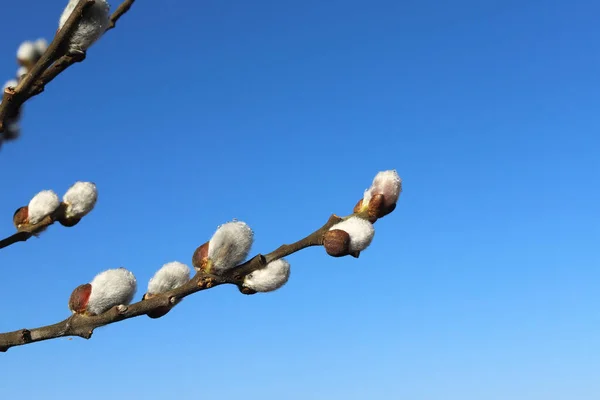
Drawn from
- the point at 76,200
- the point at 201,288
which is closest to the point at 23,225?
the point at 76,200

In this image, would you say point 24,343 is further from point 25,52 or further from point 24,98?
point 25,52

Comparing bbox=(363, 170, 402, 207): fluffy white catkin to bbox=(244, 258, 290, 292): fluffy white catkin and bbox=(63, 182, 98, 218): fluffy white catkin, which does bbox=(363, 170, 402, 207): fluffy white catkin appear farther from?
bbox=(63, 182, 98, 218): fluffy white catkin

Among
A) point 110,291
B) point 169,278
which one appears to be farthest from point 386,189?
point 110,291

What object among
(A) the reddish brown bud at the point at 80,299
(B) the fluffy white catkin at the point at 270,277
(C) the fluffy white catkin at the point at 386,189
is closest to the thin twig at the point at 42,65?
(A) the reddish brown bud at the point at 80,299

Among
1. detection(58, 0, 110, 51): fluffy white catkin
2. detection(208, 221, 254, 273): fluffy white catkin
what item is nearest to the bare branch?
detection(58, 0, 110, 51): fluffy white catkin

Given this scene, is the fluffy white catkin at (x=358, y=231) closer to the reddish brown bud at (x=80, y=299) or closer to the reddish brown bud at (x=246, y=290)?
the reddish brown bud at (x=246, y=290)

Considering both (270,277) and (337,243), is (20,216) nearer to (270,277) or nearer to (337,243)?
(270,277)
